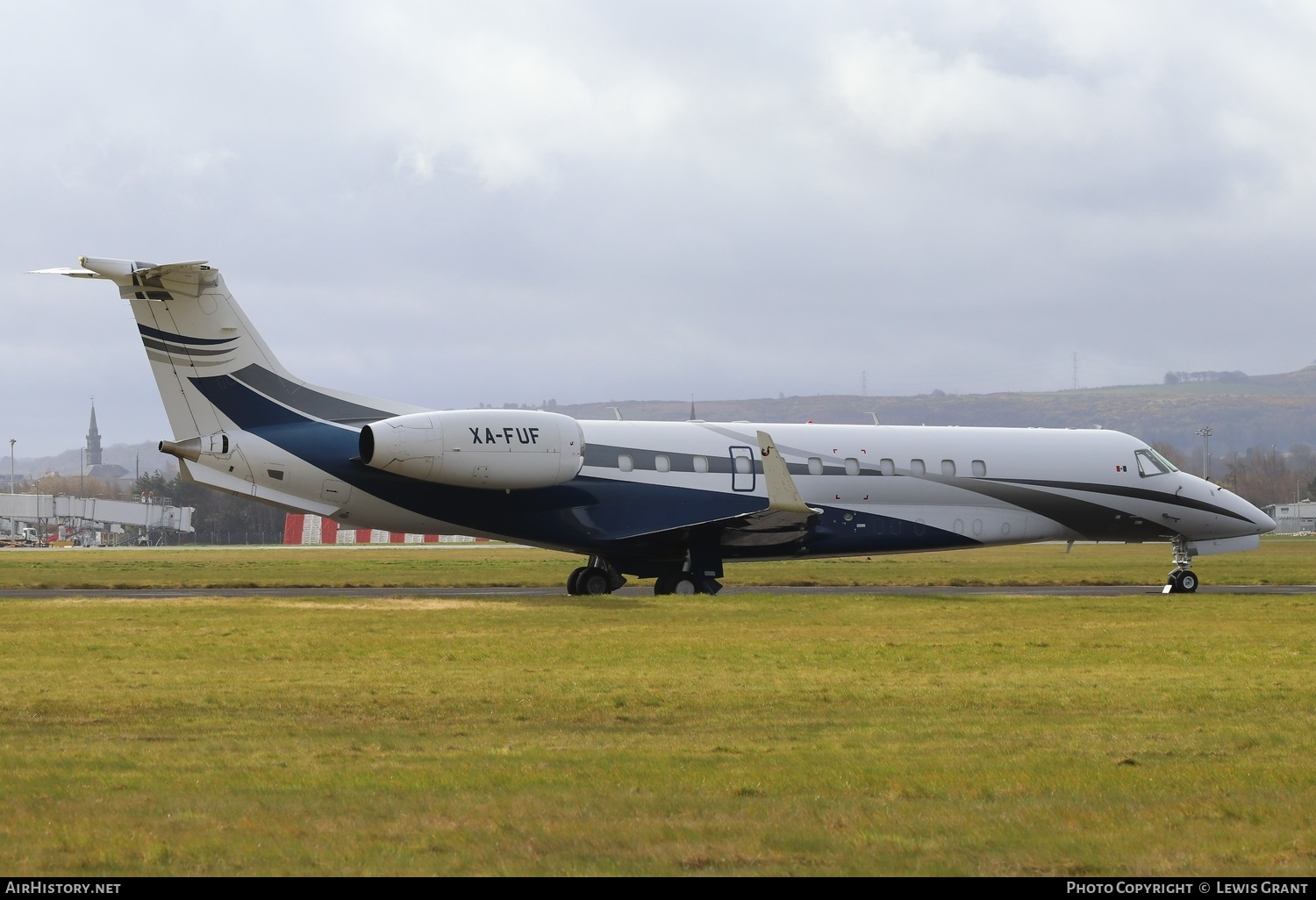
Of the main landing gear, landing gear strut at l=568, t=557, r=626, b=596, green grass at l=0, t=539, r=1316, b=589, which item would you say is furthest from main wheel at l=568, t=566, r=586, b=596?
green grass at l=0, t=539, r=1316, b=589

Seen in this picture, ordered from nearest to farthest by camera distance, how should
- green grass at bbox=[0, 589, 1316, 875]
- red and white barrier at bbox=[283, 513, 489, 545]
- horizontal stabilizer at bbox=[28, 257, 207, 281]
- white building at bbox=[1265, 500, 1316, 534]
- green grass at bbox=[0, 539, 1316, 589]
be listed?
1. green grass at bbox=[0, 589, 1316, 875]
2. horizontal stabilizer at bbox=[28, 257, 207, 281]
3. green grass at bbox=[0, 539, 1316, 589]
4. red and white barrier at bbox=[283, 513, 489, 545]
5. white building at bbox=[1265, 500, 1316, 534]

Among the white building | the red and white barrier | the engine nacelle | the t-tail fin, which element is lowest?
the red and white barrier

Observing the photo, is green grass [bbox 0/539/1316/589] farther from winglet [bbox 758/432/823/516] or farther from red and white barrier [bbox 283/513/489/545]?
red and white barrier [bbox 283/513/489/545]

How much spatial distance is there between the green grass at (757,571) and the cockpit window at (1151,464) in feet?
13.5

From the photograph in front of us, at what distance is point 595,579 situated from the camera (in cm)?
3009

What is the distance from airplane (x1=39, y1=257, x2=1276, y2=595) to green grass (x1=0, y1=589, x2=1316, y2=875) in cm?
562

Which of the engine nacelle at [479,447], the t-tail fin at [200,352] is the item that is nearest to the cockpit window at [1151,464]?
the engine nacelle at [479,447]

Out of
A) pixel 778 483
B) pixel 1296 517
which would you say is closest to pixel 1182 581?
pixel 778 483

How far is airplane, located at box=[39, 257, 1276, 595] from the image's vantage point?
2625 cm

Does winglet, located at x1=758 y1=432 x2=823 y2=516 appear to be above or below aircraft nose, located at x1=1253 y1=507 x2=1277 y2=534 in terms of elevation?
above

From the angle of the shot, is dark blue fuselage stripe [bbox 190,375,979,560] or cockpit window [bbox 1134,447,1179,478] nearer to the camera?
dark blue fuselage stripe [bbox 190,375,979,560]

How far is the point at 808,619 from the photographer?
22.8 m

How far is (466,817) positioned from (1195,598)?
2312 centimetres

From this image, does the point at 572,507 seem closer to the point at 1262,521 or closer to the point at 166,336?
the point at 166,336
